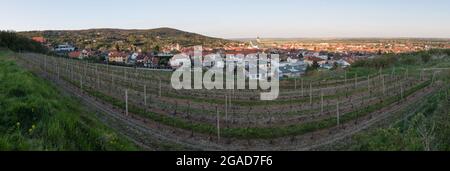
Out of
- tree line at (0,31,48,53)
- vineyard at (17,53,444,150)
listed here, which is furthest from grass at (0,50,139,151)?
tree line at (0,31,48,53)

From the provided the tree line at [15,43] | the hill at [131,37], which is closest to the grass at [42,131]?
the tree line at [15,43]

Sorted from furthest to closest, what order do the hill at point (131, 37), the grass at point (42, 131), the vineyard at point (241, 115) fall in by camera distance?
the hill at point (131, 37) → the vineyard at point (241, 115) → the grass at point (42, 131)

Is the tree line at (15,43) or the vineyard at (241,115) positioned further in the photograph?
the tree line at (15,43)

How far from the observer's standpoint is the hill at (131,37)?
111688 millimetres

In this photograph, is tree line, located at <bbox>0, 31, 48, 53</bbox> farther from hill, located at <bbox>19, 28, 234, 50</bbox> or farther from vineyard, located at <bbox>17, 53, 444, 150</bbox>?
hill, located at <bbox>19, 28, 234, 50</bbox>

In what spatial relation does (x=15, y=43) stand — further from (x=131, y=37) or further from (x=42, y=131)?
(x=131, y=37)

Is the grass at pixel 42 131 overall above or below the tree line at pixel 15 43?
below

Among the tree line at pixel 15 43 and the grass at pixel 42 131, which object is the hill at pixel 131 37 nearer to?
the tree line at pixel 15 43

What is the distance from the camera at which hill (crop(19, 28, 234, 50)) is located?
112m

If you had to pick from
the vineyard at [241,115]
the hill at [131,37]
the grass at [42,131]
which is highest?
the hill at [131,37]

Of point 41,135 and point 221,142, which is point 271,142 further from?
point 41,135

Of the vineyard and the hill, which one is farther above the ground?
the hill
